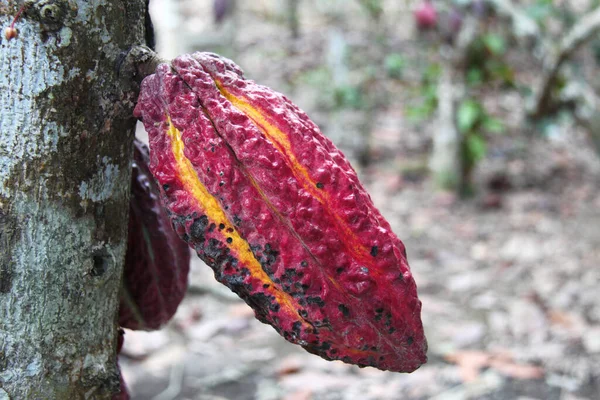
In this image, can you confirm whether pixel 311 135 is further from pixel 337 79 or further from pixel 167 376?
pixel 337 79

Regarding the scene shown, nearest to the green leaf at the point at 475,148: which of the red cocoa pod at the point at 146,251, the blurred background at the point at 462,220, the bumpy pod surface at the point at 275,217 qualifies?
the blurred background at the point at 462,220

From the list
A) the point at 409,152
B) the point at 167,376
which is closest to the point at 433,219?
the point at 409,152

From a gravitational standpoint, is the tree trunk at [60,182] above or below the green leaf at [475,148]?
below

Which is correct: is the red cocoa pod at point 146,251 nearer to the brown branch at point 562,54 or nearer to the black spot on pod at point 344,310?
the black spot on pod at point 344,310

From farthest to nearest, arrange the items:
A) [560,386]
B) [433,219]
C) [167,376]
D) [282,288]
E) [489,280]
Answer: [433,219] < [489,280] < [167,376] < [560,386] < [282,288]

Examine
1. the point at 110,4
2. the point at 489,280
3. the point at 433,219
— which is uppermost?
the point at 433,219
